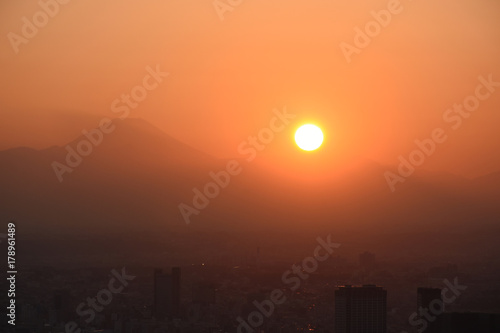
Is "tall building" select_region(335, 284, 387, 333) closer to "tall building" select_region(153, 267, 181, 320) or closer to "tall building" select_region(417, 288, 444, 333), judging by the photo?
"tall building" select_region(417, 288, 444, 333)

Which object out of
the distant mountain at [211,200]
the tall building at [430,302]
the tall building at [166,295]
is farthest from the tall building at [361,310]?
the distant mountain at [211,200]

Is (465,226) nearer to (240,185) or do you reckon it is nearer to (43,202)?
(240,185)

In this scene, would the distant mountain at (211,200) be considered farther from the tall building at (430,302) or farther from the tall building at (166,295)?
the tall building at (430,302)

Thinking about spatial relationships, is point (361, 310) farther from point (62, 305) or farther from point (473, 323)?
point (473, 323)

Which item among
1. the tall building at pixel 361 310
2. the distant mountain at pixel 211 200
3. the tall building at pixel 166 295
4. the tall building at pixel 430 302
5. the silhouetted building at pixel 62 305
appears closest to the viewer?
the tall building at pixel 430 302

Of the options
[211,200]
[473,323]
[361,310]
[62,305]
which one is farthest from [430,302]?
[211,200]

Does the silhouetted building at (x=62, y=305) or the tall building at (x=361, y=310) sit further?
the silhouetted building at (x=62, y=305)
